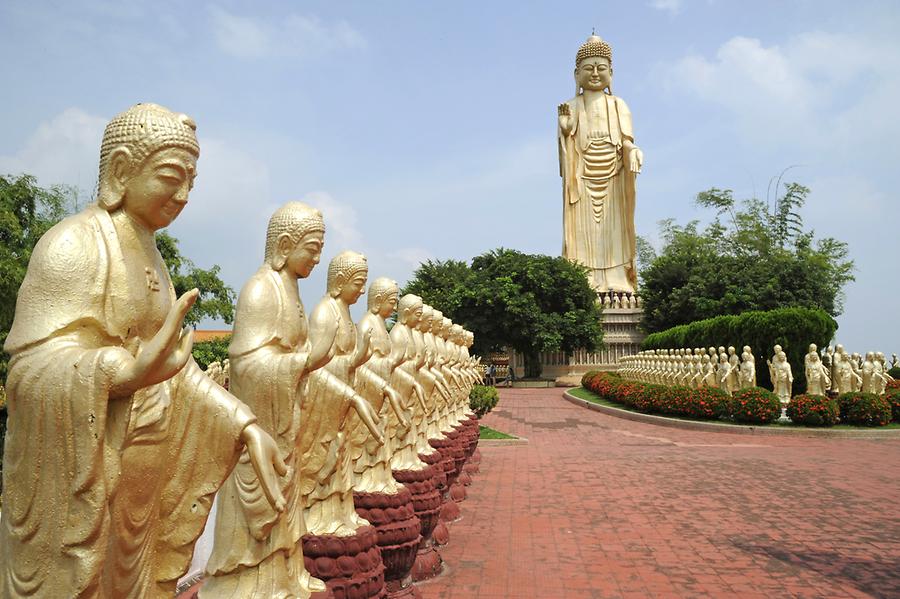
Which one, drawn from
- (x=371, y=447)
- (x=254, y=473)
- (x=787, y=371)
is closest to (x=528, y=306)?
(x=787, y=371)

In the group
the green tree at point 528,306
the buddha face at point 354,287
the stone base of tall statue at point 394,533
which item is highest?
the green tree at point 528,306

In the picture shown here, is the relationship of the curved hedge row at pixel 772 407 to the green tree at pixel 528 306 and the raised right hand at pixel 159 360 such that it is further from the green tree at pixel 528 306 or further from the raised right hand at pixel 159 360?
the raised right hand at pixel 159 360

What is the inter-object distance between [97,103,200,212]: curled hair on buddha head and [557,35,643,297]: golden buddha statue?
36.4 m

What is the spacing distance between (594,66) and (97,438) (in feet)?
126

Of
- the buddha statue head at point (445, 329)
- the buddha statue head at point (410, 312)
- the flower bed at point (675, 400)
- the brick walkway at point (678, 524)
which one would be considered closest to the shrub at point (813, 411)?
the flower bed at point (675, 400)

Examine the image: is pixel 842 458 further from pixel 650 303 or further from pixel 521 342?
pixel 650 303

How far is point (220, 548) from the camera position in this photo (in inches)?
131

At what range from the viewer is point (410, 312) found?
7.66m

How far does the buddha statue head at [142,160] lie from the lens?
7.80ft

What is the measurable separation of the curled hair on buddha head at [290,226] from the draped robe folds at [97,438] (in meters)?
1.28

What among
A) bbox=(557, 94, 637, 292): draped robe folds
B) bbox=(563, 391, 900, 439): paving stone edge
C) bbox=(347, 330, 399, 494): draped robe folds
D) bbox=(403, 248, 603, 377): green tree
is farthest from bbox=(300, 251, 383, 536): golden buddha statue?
bbox=(557, 94, 637, 292): draped robe folds

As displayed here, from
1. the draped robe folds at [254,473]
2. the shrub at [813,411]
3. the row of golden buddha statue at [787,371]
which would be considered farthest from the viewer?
the row of golden buddha statue at [787,371]

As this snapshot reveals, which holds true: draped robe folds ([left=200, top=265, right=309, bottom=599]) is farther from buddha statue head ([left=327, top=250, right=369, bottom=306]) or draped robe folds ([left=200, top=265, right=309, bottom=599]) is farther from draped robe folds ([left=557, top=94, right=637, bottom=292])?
draped robe folds ([left=557, top=94, right=637, bottom=292])

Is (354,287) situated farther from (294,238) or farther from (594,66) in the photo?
(594,66)
